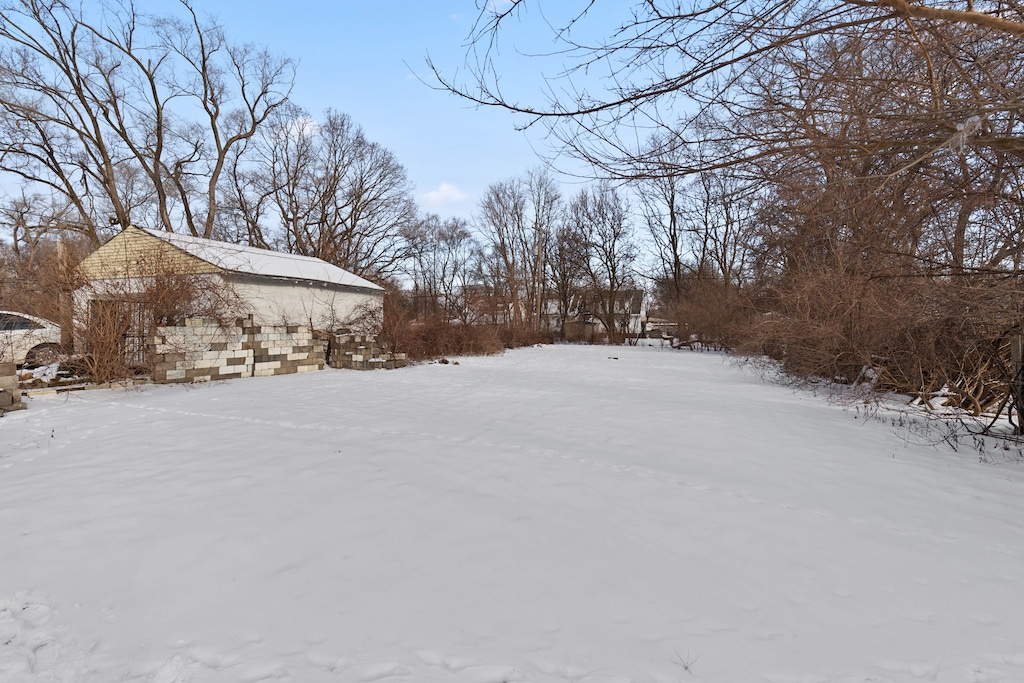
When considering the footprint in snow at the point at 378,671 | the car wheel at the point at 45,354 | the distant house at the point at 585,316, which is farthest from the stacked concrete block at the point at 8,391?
the distant house at the point at 585,316

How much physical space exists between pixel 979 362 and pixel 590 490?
6530mm

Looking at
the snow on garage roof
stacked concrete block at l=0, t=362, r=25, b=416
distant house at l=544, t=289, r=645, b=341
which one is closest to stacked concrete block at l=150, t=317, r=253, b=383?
stacked concrete block at l=0, t=362, r=25, b=416

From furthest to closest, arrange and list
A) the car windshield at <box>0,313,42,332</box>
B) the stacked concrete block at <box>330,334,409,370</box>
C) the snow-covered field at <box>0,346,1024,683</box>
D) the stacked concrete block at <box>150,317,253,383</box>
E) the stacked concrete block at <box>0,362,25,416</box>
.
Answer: the stacked concrete block at <box>330,334,409,370</box> < the car windshield at <box>0,313,42,332</box> < the stacked concrete block at <box>150,317,253,383</box> < the stacked concrete block at <box>0,362,25,416</box> < the snow-covered field at <box>0,346,1024,683</box>

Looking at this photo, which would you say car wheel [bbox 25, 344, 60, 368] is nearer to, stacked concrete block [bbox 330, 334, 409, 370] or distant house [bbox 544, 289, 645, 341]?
stacked concrete block [bbox 330, 334, 409, 370]

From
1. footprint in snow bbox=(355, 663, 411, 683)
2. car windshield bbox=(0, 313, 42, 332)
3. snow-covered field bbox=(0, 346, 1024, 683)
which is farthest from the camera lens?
car windshield bbox=(0, 313, 42, 332)

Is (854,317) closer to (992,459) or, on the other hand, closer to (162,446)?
(992,459)

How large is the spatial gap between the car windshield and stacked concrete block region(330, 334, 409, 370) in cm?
625

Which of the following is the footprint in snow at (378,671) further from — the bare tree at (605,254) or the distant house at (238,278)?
the bare tree at (605,254)

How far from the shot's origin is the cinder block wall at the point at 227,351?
30.8ft

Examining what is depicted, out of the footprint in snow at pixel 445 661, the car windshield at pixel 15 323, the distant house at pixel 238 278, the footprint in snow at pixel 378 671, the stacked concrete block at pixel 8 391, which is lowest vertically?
the footprint in snow at pixel 445 661

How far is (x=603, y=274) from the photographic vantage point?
3581 cm

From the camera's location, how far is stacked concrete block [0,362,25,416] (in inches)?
261

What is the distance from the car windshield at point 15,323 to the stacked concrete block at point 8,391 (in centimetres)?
398

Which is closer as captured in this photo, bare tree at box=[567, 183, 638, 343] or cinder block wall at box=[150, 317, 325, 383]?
cinder block wall at box=[150, 317, 325, 383]
